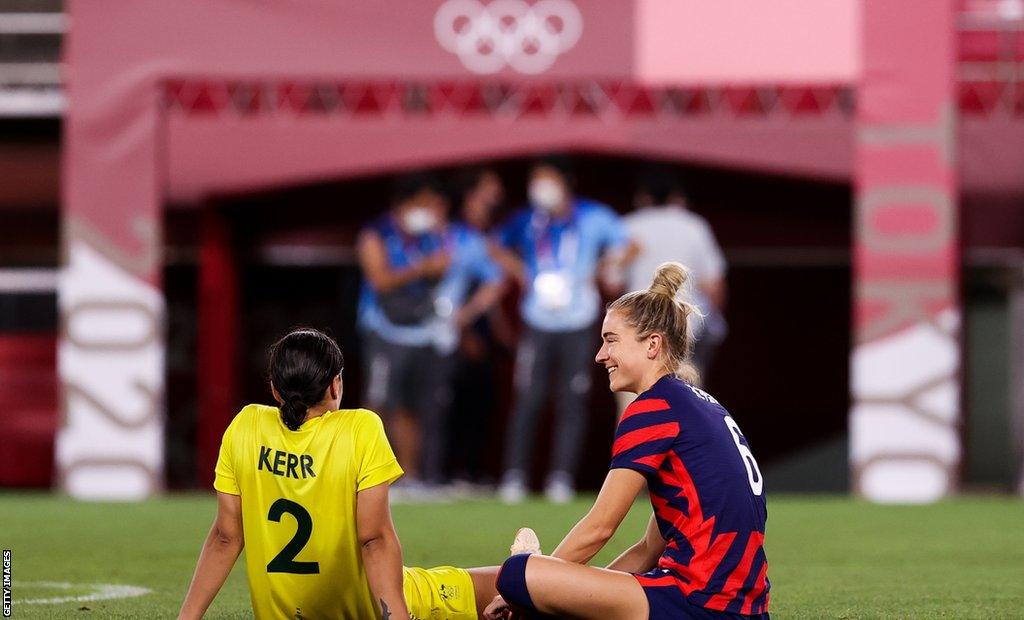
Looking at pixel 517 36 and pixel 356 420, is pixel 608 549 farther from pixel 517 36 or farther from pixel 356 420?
pixel 517 36

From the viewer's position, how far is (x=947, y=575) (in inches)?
237

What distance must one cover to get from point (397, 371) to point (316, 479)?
21.7 feet

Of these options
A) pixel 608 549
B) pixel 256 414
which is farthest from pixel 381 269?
pixel 256 414

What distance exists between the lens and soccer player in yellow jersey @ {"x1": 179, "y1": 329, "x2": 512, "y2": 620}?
386 centimetres

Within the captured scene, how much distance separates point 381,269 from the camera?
1053cm

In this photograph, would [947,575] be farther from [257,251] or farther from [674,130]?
[257,251]

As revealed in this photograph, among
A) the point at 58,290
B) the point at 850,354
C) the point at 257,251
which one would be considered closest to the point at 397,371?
the point at 257,251

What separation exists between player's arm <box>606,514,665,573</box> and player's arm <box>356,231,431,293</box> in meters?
6.35

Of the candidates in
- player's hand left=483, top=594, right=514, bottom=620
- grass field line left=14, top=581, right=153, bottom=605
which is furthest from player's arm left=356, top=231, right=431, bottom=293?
player's hand left=483, top=594, right=514, bottom=620

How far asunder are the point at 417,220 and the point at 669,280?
269 inches

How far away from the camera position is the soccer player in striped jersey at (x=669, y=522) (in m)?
3.74

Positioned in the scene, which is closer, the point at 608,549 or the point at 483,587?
the point at 483,587

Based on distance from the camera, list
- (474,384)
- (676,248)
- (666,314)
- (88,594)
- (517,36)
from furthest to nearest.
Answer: (474,384) → (517,36) → (676,248) → (88,594) → (666,314)

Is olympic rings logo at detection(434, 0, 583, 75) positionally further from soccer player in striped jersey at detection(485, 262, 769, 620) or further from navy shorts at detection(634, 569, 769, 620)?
navy shorts at detection(634, 569, 769, 620)
